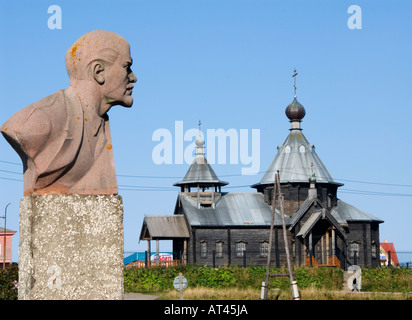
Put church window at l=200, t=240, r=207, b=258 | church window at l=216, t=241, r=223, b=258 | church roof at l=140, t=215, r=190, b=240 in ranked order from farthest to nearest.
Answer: church window at l=216, t=241, r=223, b=258 < church window at l=200, t=240, r=207, b=258 < church roof at l=140, t=215, r=190, b=240

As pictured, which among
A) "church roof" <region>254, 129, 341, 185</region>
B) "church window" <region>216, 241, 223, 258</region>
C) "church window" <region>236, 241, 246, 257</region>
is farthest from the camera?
"church roof" <region>254, 129, 341, 185</region>

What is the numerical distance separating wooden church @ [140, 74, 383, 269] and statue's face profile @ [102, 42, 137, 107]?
3350 cm

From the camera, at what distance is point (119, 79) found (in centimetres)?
746

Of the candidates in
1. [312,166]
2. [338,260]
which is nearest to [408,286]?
[338,260]

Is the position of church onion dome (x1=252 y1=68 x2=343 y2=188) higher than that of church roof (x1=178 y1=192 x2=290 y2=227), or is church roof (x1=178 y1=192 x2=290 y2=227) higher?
church onion dome (x1=252 y1=68 x2=343 y2=188)

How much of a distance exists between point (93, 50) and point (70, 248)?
1944mm

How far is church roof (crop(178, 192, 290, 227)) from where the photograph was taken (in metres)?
42.0

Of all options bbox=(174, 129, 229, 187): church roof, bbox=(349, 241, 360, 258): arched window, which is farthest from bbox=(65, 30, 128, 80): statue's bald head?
bbox=(349, 241, 360, 258): arched window

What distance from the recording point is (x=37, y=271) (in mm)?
6871

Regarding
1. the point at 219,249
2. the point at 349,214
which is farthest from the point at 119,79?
the point at 349,214

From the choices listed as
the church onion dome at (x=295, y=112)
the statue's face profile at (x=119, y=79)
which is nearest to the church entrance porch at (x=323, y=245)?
the church onion dome at (x=295, y=112)

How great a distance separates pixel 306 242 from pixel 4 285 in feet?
83.6

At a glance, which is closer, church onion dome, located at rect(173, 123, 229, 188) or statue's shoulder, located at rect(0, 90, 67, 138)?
statue's shoulder, located at rect(0, 90, 67, 138)

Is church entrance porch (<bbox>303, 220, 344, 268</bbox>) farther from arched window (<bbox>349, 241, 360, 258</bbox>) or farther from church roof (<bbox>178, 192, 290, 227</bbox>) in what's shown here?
church roof (<bbox>178, 192, 290, 227</bbox>)
